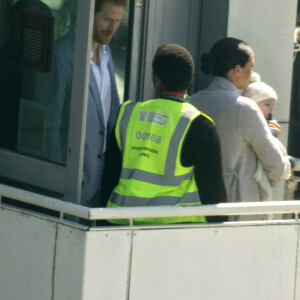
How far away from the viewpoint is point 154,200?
4551 millimetres

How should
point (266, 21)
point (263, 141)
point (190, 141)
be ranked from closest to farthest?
1. point (190, 141)
2. point (263, 141)
3. point (266, 21)

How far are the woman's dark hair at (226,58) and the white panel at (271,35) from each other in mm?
734

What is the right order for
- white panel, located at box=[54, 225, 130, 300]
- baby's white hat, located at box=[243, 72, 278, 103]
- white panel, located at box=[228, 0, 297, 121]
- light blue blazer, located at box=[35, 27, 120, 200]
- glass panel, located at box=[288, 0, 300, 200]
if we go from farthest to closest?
1. glass panel, located at box=[288, 0, 300, 200]
2. white panel, located at box=[228, 0, 297, 121]
3. baby's white hat, located at box=[243, 72, 278, 103]
4. light blue blazer, located at box=[35, 27, 120, 200]
5. white panel, located at box=[54, 225, 130, 300]

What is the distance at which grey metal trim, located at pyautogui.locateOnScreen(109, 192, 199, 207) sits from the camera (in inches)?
179

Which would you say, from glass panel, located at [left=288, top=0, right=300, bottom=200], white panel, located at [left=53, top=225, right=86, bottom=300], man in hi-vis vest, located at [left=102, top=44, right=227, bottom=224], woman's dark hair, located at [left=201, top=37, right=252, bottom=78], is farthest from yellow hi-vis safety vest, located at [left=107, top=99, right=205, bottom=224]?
glass panel, located at [left=288, top=0, right=300, bottom=200]

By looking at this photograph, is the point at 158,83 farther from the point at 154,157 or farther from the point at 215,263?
the point at 215,263

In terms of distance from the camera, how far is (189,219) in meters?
4.64

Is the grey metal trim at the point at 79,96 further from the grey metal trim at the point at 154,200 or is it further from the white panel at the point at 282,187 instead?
the white panel at the point at 282,187

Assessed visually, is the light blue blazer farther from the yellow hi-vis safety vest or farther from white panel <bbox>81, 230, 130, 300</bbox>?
white panel <bbox>81, 230, 130, 300</bbox>

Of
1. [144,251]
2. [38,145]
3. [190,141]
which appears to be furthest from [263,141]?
[38,145]

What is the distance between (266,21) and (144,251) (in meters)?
2.15

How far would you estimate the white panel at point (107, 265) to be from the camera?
4398 mm

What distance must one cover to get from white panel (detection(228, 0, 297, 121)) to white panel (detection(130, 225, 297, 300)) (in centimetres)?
147

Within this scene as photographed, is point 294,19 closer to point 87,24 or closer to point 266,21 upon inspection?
point 266,21
